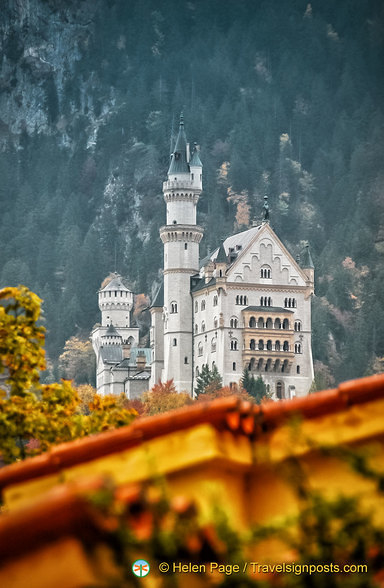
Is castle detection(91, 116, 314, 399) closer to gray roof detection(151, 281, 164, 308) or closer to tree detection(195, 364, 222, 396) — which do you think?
gray roof detection(151, 281, 164, 308)

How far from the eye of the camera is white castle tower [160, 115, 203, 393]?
15600cm

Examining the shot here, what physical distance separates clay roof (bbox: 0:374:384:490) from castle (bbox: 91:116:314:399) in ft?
459

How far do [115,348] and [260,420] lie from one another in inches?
6924

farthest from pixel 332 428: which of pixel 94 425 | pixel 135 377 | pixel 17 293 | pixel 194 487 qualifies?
pixel 135 377

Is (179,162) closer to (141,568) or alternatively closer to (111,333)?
(111,333)

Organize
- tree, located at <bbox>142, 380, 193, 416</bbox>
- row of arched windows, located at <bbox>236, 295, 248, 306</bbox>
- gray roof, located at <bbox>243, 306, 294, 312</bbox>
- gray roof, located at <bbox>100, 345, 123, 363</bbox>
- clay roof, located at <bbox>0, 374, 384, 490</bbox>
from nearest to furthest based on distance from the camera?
clay roof, located at <bbox>0, 374, 384, 490</bbox>, tree, located at <bbox>142, 380, 193, 416</bbox>, gray roof, located at <bbox>243, 306, 294, 312</bbox>, row of arched windows, located at <bbox>236, 295, 248, 306</bbox>, gray roof, located at <bbox>100, 345, 123, 363</bbox>

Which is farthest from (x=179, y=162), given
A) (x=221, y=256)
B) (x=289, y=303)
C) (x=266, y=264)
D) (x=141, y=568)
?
(x=141, y=568)

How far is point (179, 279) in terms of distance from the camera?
516ft

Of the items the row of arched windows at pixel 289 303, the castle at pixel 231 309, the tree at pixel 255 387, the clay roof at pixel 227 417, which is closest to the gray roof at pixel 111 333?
the castle at pixel 231 309

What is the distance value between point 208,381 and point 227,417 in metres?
138

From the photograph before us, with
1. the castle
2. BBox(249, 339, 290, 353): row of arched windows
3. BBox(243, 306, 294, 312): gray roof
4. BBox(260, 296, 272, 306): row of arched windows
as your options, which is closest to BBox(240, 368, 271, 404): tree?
the castle

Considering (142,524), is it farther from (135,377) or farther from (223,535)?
(135,377)

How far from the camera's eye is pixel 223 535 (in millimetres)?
7660

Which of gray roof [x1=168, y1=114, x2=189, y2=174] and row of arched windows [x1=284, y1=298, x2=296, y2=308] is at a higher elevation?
gray roof [x1=168, y1=114, x2=189, y2=174]
